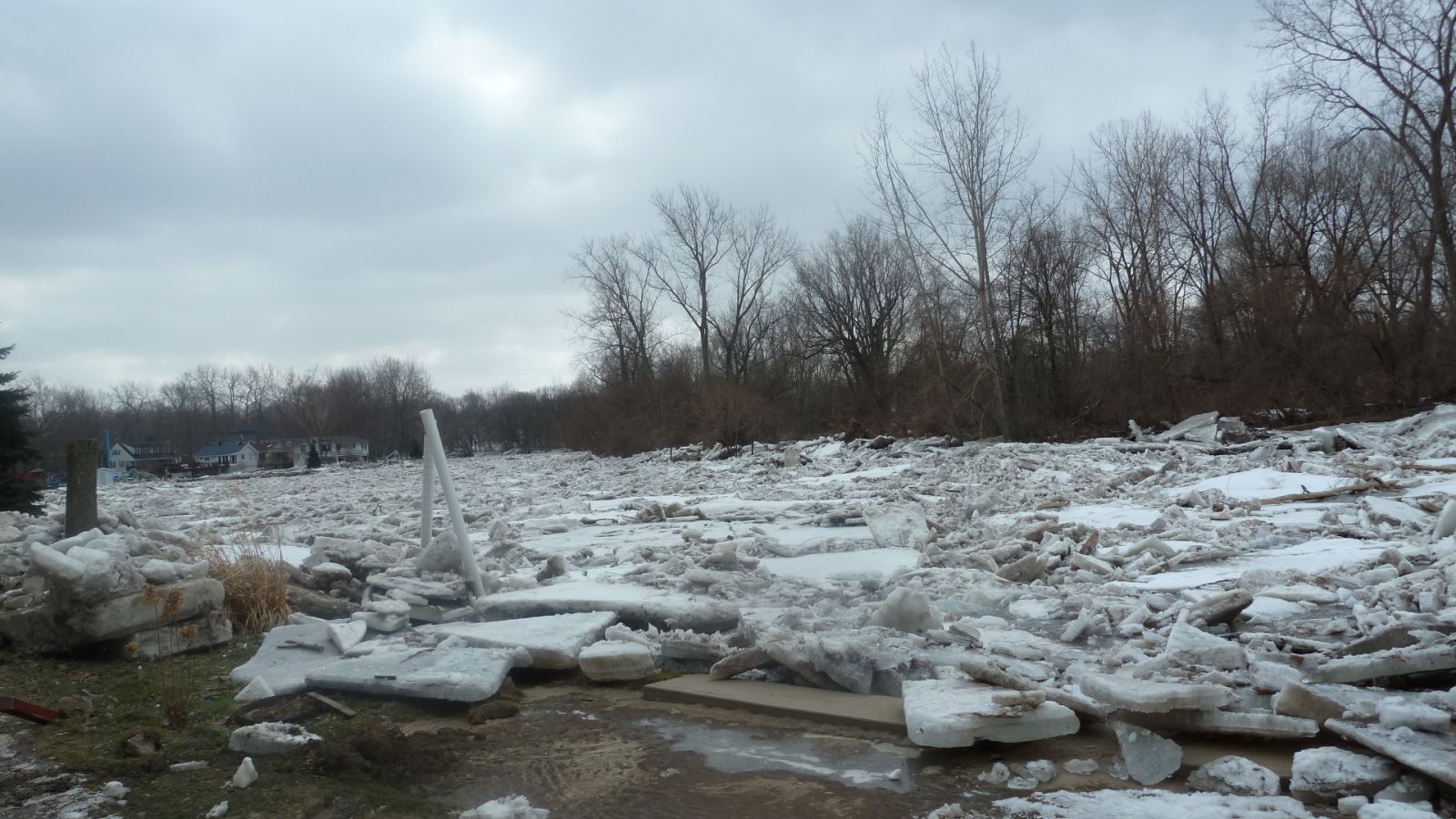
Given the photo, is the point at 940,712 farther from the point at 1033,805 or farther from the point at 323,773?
the point at 323,773

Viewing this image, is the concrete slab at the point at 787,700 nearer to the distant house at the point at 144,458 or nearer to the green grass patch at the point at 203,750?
the green grass patch at the point at 203,750

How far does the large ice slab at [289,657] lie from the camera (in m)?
4.12

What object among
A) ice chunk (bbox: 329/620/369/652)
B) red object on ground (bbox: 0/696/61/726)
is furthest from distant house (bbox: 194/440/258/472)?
red object on ground (bbox: 0/696/61/726)

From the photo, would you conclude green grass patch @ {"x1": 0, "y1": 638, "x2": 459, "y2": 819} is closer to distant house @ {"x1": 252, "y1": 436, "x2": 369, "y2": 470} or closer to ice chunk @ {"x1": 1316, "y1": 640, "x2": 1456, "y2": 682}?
ice chunk @ {"x1": 1316, "y1": 640, "x2": 1456, "y2": 682}

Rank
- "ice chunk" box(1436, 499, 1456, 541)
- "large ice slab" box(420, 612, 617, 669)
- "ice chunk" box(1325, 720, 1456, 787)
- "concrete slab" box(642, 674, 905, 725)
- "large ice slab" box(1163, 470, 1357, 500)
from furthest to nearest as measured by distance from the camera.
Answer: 1. "large ice slab" box(1163, 470, 1357, 500)
2. "ice chunk" box(1436, 499, 1456, 541)
3. "large ice slab" box(420, 612, 617, 669)
4. "concrete slab" box(642, 674, 905, 725)
5. "ice chunk" box(1325, 720, 1456, 787)

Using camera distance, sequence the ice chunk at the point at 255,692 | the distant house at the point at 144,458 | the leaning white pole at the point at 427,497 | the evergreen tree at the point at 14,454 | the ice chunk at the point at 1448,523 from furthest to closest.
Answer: the distant house at the point at 144,458
the evergreen tree at the point at 14,454
the leaning white pole at the point at 427,497
the ice chunk at the point at 1448,523
the ice chunk at the point at 255,692

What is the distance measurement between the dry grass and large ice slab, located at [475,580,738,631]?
48.7 inches

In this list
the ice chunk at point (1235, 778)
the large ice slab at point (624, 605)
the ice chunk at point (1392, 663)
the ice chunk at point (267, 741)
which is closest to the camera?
the ice chunk at point (1235, 778)

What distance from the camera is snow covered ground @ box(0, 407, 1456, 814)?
3.92 metres

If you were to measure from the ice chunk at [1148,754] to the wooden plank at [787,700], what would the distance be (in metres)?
0.78

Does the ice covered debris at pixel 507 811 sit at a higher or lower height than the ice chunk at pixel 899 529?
lower

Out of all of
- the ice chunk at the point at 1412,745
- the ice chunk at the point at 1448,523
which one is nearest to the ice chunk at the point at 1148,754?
the ice chunk at the point at 1412,745

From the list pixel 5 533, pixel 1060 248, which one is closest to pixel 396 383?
pixel 1060 248

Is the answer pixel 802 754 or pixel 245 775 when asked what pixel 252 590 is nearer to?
pixel 245 775
